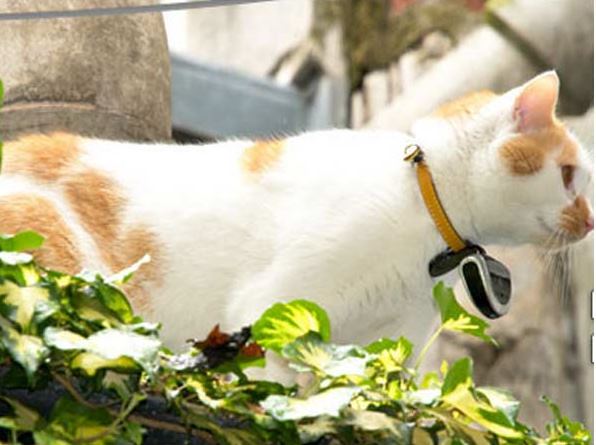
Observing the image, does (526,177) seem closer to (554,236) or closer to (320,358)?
(554,236)

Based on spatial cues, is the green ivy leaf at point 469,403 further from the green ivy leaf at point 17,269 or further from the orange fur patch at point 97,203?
the orange fur patch at point 97,203

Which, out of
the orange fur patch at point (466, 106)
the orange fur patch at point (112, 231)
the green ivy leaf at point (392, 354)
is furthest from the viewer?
the orange fur patch at point (466, 106)

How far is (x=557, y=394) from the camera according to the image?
4.12 metres

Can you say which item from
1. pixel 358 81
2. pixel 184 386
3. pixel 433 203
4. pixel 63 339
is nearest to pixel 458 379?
pixel 184 386

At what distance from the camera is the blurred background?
2158 mm

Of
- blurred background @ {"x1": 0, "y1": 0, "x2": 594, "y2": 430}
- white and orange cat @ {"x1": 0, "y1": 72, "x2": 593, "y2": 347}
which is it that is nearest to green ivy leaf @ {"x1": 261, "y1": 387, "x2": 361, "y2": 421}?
white and orange cat @ {"x1": 0, "y1": 72, "x2": 593, "y2": 347}

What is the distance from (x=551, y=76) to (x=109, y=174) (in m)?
0.61

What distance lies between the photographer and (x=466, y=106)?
1975mm

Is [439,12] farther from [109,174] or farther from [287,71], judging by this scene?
[109,174]

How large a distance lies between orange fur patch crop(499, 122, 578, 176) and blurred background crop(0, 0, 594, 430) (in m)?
0.19

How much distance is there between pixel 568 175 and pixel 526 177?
59 millimetres

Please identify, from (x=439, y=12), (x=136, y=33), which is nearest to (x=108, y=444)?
(x=136, y=33)

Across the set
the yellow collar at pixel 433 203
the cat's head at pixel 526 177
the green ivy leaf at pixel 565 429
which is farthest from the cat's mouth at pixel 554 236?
the green ivy leaf at pixel 565 429

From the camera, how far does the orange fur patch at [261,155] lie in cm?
191
